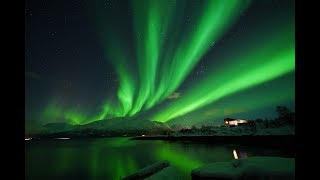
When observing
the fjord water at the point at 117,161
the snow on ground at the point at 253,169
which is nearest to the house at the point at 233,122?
the fjord water at the point at 117,161

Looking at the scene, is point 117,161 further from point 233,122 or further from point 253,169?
point 233,122

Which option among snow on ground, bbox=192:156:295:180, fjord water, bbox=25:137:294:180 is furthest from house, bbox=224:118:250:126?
snow on ground, bbox=192:156:295:180

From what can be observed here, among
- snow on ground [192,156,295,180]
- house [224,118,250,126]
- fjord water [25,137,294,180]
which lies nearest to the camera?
snow on ground [192,156,295,180]

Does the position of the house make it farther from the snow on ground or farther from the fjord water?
the snow on ground

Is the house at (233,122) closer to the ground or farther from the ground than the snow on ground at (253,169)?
closer to the ground

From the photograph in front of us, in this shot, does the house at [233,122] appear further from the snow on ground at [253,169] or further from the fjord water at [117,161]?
the snow on ground at [253,169]

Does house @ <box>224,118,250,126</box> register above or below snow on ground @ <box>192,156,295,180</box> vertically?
below

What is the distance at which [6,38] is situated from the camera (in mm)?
2643

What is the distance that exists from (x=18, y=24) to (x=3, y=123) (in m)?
1.14

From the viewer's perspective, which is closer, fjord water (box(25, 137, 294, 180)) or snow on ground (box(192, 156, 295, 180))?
snow on ground (box(192, 156, 295, 180))

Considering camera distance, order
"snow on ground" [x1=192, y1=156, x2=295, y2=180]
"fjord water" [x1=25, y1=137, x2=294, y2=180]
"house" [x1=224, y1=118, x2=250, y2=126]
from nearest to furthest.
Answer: "snow on ground" [x1=192, y1=156, x2=295, y2=180]
"fjord water" [x1=25, y1=137, x2=294, y2=180]
"house" [x1=224, y1=118, x2=250, y2=126]

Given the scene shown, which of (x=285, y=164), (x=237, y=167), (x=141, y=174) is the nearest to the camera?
(x=285, y=164)
